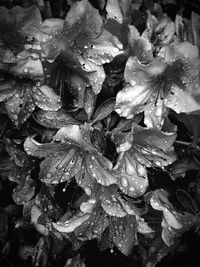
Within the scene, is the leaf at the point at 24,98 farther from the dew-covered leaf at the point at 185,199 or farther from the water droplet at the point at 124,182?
the dew-covered leaf at the point at 185,199

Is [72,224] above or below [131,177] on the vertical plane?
below

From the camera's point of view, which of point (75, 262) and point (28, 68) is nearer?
point (28, 68)

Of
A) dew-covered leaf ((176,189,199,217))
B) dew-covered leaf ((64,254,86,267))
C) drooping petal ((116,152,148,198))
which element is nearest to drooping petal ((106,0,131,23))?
drooping petal ((116,152,148,198))

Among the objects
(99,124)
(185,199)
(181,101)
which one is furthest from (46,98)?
(185,199)

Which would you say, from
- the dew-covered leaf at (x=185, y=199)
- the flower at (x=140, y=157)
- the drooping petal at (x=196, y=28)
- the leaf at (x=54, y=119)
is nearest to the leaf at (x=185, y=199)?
the dew-covered leaf at (x=185, y=199)

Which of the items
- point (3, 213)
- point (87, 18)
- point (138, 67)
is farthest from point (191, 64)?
point (3, 213)

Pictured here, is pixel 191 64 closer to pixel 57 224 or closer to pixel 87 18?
pixel 87 18

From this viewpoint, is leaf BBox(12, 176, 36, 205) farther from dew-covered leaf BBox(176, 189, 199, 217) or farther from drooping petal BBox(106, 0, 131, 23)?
drooping petal BBox(106, 0, 131, 23)

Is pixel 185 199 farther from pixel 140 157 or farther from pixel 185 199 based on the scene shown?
pixel 140 157
